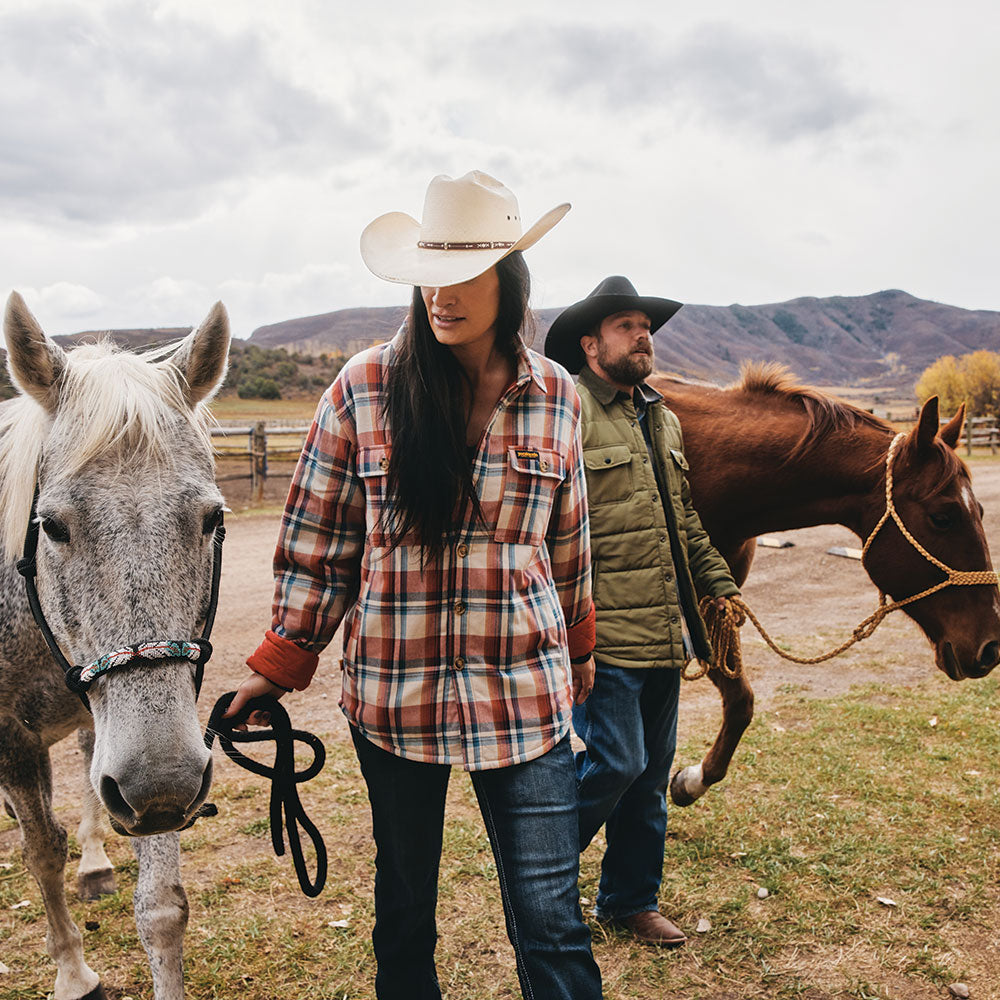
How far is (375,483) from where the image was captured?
183 cm

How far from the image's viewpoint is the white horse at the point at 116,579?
1.70 m

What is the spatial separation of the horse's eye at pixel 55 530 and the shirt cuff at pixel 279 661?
565 millimetres

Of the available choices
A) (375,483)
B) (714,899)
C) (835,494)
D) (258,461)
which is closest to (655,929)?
(714,899)

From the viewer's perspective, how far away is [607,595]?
9.10ft

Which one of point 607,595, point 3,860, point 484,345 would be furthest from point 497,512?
point 3,860

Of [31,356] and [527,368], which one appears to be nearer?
[527,368]

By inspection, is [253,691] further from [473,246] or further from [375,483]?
[473,246]

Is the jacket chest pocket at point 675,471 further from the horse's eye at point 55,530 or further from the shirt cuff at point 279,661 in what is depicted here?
the horse's eye at point 55,530

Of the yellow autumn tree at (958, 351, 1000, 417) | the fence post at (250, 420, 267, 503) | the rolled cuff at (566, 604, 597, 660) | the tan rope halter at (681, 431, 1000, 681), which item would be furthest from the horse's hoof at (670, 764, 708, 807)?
the yellow autumn tree at (958, 351, 1000, 417)

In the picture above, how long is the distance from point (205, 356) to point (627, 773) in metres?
1.91

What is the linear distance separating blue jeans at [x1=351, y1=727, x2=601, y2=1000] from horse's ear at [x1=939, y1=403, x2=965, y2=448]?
2.63 m

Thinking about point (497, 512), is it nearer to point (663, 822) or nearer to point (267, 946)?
point (663, 822)

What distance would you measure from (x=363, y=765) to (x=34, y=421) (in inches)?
54.0

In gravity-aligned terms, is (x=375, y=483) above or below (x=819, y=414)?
below
